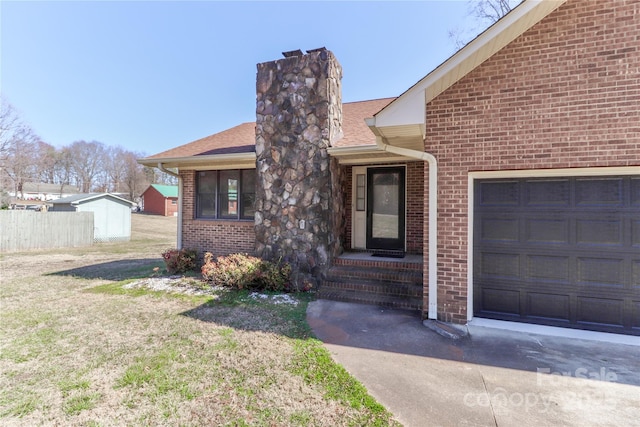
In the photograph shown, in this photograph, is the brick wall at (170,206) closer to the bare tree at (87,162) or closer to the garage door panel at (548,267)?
the bare tree at (87,162)

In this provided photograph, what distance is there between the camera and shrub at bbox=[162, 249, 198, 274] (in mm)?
7717

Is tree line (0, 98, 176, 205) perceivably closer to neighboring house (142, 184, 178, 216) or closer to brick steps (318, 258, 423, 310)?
neighboring house (142, 184, 178, 216)

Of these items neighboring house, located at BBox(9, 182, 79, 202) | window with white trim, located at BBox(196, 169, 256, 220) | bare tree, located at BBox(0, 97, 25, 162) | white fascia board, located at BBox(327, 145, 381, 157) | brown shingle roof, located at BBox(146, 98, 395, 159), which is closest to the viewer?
white fascia board, located at BBox(327, 145, 381, 157)

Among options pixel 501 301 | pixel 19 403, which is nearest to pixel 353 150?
pixel 501 301

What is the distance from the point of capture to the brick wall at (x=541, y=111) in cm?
379

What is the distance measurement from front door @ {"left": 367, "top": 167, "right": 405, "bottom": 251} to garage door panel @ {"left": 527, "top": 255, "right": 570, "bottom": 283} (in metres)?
3.30

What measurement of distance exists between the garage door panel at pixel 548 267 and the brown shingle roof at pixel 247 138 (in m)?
3.62

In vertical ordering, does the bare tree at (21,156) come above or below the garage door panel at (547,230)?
above

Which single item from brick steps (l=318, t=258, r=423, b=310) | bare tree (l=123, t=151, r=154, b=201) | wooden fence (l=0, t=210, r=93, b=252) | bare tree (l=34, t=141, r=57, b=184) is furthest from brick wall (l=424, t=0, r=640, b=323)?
bare tree (l=123, t=151, r=154, b=201)

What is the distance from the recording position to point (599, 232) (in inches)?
159

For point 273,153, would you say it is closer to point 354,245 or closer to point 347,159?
point 347,159

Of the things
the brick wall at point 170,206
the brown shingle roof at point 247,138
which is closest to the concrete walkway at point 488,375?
the brown shingle roof at point 247,138

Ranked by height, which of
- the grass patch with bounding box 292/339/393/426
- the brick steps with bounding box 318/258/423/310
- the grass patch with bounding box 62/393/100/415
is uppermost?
the brick steps with bounding box 318/258/423/310

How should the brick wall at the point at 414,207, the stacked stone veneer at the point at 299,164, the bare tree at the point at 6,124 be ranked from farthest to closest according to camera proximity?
the bare tree at the point at 6,124
the brick wall at the point at 414,207
the stacked stone veneer at the point at 299,164
